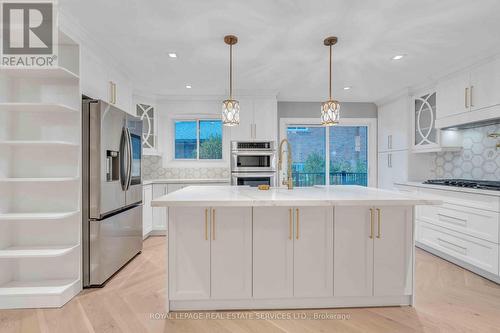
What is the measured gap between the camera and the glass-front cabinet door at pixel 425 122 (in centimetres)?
385

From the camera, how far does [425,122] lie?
13.1 ft

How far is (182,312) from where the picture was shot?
6.85 ft

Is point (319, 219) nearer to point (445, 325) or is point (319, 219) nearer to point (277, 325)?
point (277, 325)

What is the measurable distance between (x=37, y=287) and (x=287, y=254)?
214 centimetres

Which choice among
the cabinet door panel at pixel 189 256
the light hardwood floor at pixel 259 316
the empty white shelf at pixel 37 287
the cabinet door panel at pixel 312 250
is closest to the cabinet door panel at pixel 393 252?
the light hardwood floor at pixel 259 316

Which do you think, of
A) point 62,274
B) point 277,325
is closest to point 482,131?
point 277,325

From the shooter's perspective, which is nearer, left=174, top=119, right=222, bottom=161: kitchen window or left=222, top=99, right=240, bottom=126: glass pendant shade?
left=222, top=99, right=240, bottom=126: glass pendant shade

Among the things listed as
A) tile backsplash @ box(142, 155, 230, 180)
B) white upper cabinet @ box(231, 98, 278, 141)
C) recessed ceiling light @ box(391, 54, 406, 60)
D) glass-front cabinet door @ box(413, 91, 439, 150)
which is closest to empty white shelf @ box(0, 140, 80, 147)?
tile backsplash @ box(142, 155, 230, 180)

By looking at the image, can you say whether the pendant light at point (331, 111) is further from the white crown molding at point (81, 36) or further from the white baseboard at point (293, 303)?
the white crown molding at point (81, 36)

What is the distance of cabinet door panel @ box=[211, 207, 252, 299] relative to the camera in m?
2.06

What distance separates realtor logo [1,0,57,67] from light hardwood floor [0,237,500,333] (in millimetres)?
2083

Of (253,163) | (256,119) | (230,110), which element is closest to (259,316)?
(230,110)

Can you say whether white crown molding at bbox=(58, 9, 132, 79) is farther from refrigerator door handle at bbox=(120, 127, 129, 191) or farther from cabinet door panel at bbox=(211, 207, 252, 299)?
cabinet door panel at bbox=(211, 207, 252, 299)

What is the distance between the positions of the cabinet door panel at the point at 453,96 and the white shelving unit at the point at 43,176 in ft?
14.0
